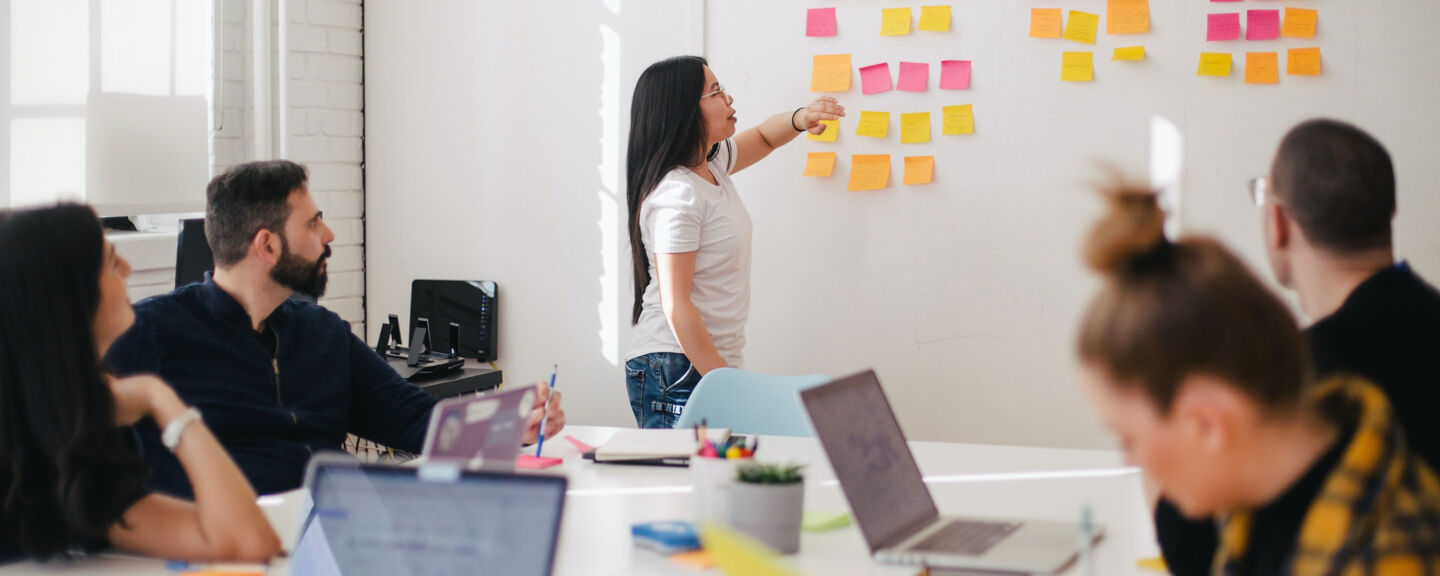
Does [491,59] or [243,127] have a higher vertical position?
[491,59]

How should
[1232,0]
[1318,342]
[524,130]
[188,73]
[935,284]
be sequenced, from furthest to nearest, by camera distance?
1. [524,130]
2. [188,73]
3. [935,284]
4. [1232,0]
5. [1318,342]

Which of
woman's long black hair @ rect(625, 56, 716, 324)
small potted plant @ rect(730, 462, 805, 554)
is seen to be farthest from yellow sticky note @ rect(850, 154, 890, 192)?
small potted plant @ rect(730, 462, 805, 554)

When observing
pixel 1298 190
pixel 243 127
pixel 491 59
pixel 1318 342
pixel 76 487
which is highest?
pixel 491 59

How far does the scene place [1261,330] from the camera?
925mm

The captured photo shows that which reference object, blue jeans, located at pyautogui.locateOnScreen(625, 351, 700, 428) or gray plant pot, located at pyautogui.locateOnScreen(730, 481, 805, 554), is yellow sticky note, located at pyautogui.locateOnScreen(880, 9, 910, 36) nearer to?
blue jeans, located at pyautogui.locateOnScreen(625, 351, 700, 428)

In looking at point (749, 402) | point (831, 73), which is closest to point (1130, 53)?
point (831, 73)

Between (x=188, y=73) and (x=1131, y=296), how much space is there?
3.44 m

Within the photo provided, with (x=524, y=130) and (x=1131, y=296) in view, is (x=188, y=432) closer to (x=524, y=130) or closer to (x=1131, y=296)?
(x=1131, y=296)

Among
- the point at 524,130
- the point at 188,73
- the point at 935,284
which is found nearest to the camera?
the point at 935,284

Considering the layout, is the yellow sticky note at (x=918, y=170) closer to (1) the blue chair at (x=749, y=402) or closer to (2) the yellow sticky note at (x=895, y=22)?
(2) the yellow sticky note at (x=895, y=22)

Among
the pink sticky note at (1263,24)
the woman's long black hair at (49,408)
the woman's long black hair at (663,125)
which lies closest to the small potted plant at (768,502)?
the woman's long black hair at (49,408)

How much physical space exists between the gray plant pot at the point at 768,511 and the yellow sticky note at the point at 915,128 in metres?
2.03

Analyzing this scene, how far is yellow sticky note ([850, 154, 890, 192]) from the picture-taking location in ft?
11.2

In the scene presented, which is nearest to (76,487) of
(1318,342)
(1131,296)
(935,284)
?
(1131,296)
